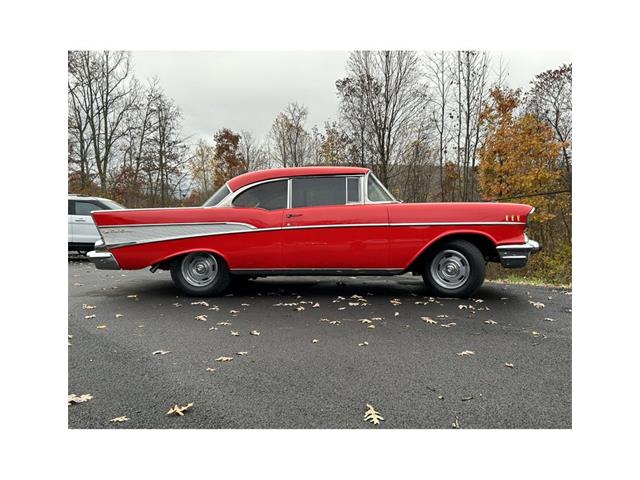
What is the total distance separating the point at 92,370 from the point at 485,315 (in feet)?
11.9

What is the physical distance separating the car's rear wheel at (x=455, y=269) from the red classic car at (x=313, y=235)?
1cm

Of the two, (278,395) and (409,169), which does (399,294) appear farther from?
(409,169)

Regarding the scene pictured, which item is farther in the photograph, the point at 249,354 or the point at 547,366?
the point at 249,354

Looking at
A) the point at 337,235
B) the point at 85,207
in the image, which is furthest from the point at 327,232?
the point at 85,207

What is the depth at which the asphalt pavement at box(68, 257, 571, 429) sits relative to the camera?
202cm

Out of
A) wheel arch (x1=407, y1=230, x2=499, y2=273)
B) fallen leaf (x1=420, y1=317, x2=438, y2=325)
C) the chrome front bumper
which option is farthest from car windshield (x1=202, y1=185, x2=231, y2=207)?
the chrome front bumper

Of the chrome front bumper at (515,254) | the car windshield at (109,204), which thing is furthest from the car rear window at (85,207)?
the chrome front bumper at (515,254)

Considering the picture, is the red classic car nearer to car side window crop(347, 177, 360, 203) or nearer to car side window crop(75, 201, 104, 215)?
car side window crop(347, 177, 360, 203)

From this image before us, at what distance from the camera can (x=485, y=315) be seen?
3.76 metres

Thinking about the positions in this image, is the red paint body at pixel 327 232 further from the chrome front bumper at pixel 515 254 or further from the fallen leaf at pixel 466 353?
the fallen leaf at pixel 466 353

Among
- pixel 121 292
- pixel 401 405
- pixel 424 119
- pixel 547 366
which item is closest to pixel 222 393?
pixel 401 405

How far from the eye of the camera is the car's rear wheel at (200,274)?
4688 millimetres

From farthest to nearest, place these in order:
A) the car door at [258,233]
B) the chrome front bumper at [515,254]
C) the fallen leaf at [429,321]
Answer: the car door at [258,233], the chrome front bumper at [515,254], the fallen leaf at [429,321]

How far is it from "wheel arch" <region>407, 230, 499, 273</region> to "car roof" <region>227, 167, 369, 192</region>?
1278mm
